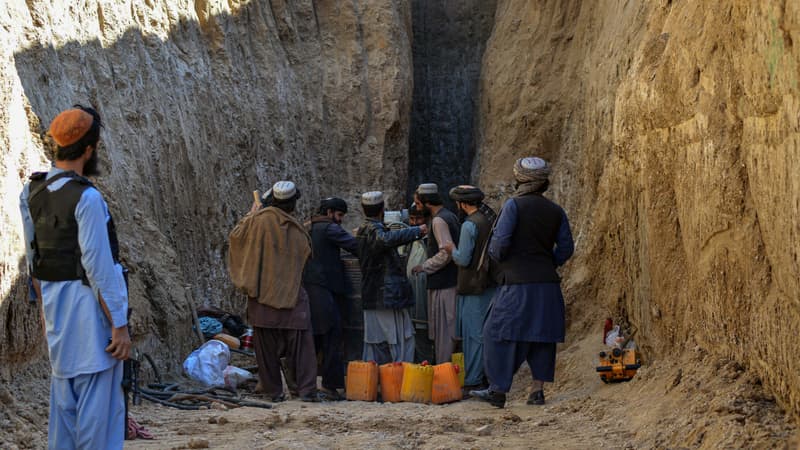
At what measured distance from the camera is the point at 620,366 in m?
7.40

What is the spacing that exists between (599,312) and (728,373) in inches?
171

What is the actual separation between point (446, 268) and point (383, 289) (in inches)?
22.3

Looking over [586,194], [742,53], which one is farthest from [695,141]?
[586,194]

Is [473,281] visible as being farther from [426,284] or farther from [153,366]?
[153,366]

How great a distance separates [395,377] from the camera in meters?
7.99

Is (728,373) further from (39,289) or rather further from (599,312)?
(599,312)

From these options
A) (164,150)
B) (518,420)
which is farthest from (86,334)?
(164,150)

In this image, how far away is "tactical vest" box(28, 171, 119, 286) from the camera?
14.0 feet

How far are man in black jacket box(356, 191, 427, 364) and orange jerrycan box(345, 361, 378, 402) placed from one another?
A: 63cm

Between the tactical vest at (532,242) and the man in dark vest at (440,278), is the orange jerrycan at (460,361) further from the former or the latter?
the tactical vest at (532,242)

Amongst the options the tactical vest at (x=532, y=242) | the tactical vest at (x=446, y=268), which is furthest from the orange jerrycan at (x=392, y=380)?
the tactical vest at (x=532, y=242)

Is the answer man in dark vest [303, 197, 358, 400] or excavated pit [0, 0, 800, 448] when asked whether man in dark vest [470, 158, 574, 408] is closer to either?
excavated pit [0, 0, 800, 448]

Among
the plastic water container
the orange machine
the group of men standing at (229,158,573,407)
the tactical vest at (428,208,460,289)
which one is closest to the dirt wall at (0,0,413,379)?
the plastic water container

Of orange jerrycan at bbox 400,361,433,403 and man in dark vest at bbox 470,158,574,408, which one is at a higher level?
man in dark vest at bbox 470,158,574,408
